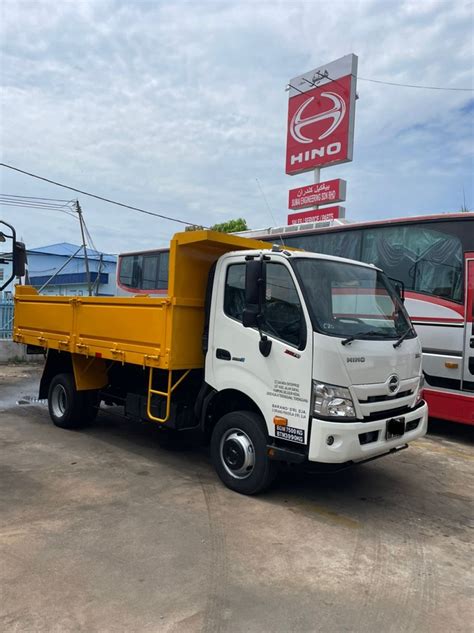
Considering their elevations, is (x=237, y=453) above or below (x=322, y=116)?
below

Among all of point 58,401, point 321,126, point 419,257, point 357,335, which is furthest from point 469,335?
point 321,126

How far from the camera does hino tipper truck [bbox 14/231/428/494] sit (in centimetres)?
434

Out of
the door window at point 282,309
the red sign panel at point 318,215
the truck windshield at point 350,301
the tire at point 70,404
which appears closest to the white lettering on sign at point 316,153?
the red sign panel at point 318,215

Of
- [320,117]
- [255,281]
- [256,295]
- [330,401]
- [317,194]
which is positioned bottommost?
[330,401]

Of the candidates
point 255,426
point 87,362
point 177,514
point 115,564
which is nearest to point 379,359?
point 255,426

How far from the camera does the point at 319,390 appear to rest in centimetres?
429

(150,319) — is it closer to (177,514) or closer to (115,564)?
(177,514)

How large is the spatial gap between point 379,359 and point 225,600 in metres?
2.36

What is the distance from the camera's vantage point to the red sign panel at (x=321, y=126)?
15375mm

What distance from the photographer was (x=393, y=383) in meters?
4.66

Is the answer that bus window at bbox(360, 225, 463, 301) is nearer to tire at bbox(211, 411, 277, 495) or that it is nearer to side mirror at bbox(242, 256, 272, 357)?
side mirror at bbox(242, 256, 272, 357)

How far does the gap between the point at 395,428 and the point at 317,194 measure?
12.4 m

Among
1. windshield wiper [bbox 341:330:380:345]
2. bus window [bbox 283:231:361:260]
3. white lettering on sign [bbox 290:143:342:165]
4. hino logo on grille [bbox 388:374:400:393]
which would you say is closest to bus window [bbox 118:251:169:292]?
bus window [bbox 283:231:361:260]

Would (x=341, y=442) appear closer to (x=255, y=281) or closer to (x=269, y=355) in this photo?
(x=269, y=355)
